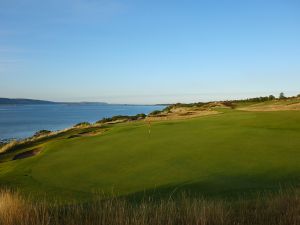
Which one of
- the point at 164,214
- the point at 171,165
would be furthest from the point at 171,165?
the point at 164,214

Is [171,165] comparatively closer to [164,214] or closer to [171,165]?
[171,165]

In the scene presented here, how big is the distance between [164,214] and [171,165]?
4.37m

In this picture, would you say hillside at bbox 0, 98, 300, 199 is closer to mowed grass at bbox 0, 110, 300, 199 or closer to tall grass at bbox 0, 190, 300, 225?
mowed grass at bbox 0, 110, 300, 199

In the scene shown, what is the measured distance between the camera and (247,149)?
1095 centimetres

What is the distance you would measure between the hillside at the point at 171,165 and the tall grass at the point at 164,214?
5.28 feet

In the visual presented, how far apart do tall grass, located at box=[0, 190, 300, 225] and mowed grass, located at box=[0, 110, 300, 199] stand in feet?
5.43

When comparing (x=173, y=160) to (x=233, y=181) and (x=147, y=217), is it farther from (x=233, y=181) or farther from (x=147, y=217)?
(x=147, y=217)

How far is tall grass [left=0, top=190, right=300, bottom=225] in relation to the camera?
5227 mm

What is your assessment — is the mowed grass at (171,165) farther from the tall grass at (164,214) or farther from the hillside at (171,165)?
the tall grass at (164,214)

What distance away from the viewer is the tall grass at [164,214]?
523cm

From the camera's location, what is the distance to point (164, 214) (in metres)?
5.46

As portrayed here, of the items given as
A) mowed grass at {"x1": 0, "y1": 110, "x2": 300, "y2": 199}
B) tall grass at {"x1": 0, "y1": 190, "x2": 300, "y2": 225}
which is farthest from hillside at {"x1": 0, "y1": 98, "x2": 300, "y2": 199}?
tall grass at {"x1": 0, "y1": 190, "x2": 300, "y2": 225}

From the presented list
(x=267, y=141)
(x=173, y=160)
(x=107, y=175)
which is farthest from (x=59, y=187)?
(x=267, y=141)

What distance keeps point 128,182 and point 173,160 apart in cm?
200
